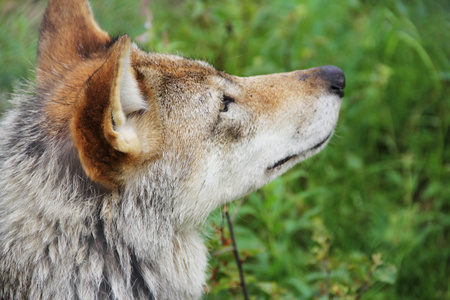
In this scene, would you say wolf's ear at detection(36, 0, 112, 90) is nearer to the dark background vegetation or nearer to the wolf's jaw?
the dark background vegetation

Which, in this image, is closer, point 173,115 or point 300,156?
point 173,115

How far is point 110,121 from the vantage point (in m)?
2.30

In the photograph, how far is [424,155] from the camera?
5297mm

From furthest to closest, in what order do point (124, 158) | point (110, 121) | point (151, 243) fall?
point (151, 243)
point (124, 158)
point (110, 121)

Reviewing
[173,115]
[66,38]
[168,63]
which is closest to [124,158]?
[173,115]

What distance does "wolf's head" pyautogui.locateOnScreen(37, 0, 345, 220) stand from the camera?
2.39 meters

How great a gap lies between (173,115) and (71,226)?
83 cm

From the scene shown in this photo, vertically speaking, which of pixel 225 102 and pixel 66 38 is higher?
pixel 66 38

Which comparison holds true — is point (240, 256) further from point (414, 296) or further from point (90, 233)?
point (414, 296)

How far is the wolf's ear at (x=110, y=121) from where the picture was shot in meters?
2.25

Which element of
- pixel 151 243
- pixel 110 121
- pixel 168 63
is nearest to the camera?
pixel 110 121

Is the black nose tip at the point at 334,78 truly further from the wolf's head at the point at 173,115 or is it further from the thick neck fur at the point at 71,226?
the thick neck fur at the point at 71,226

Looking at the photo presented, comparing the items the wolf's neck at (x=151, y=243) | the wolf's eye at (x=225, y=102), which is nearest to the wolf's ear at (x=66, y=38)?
the wolf's eye at (x=225, y=102)

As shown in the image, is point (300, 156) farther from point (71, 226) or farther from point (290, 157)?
point (71, 226)
